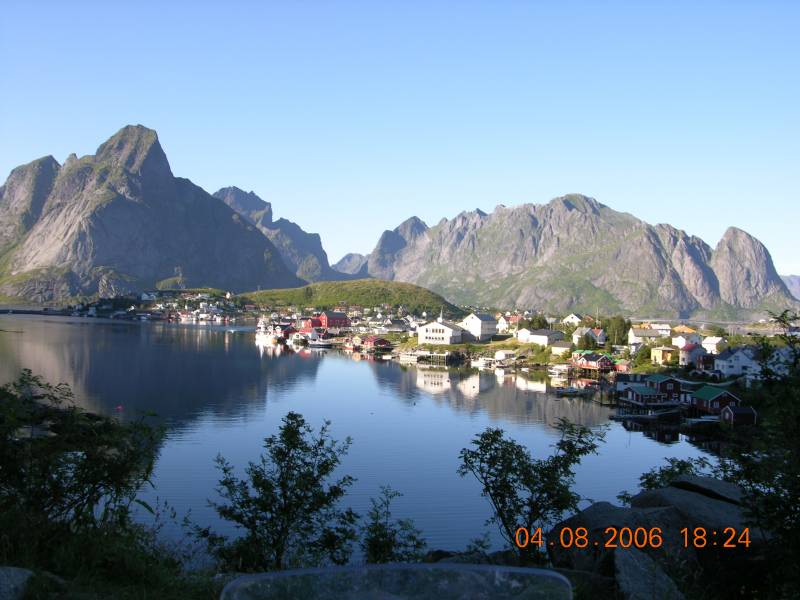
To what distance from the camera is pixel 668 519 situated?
8039 mm

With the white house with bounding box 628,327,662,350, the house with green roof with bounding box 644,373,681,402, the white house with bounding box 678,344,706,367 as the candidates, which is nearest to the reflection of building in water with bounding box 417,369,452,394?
the house with green roof with bounding box 644,373,681,402

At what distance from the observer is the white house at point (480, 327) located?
258 ft

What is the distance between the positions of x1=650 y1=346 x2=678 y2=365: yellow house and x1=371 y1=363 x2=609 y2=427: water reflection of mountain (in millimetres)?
11007

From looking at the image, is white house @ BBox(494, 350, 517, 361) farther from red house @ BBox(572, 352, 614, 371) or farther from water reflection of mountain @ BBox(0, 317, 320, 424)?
water reflection of mountain @ BBox(0, 317, 320, 424)

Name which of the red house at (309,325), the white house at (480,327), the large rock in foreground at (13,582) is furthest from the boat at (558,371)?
the large rock in foreground at (13,582)

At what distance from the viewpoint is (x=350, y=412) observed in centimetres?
3356

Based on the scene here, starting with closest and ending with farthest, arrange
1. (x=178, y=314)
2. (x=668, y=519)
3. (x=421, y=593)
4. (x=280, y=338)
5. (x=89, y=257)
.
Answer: (x=421, y=593), (x=668, y=519), (x=280, y=338), (x=178, y=314), (x=89, y=257)

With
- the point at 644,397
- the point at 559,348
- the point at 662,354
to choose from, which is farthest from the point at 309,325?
the point at 644,397

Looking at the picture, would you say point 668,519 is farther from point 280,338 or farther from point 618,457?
point 280,338

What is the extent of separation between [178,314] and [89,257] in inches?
3495

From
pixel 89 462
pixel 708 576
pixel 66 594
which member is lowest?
pixel 708 576

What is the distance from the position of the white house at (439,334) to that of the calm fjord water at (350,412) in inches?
458

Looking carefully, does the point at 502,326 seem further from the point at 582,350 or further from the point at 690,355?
the point at 690,355

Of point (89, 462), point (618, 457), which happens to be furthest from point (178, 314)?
point (89, 462)
